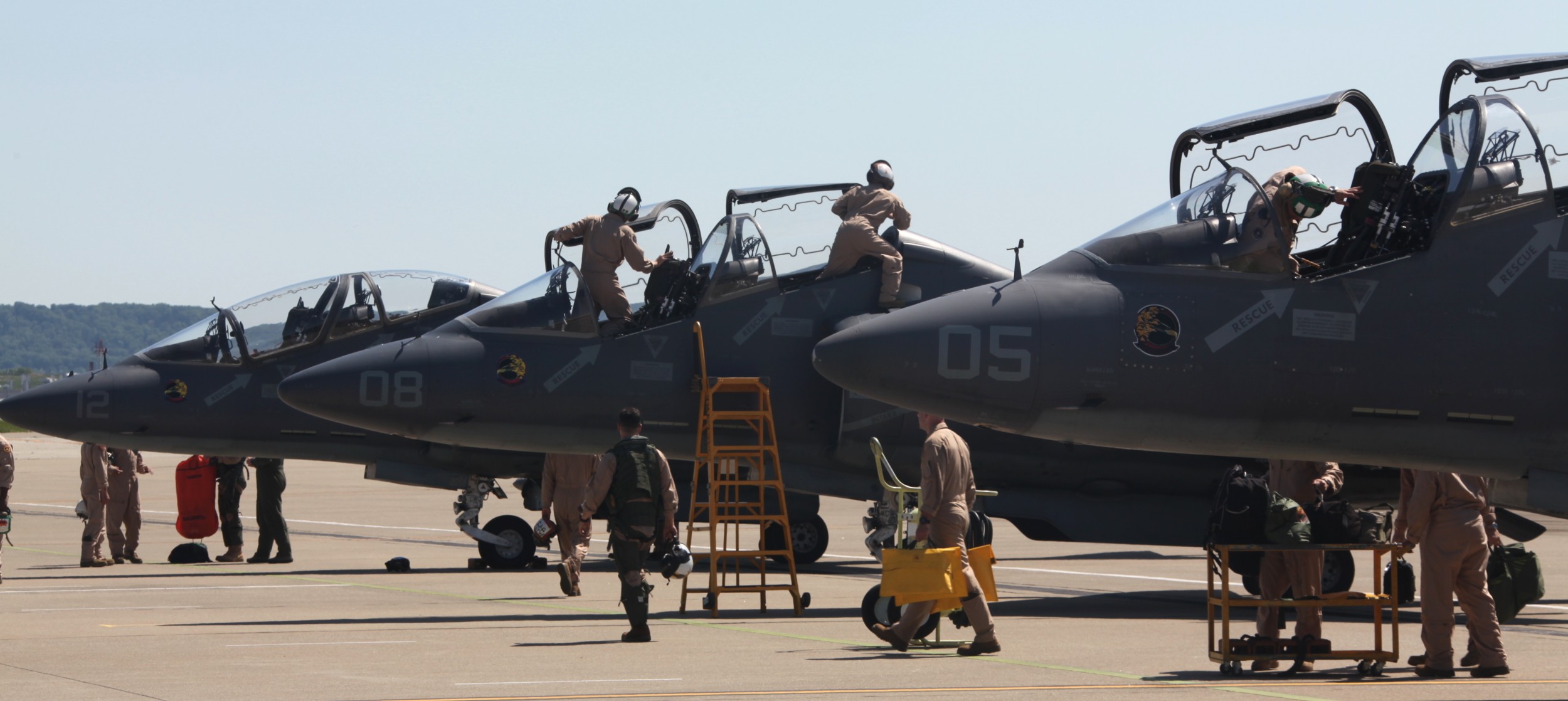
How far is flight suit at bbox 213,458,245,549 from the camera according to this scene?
21.3 meters

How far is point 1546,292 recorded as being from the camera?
1115 cm

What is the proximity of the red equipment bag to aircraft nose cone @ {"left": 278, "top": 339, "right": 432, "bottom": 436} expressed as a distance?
16.8 feet

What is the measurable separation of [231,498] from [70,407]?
233 centimetres

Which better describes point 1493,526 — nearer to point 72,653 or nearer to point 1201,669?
point 1201,669

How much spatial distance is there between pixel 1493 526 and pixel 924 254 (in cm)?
583

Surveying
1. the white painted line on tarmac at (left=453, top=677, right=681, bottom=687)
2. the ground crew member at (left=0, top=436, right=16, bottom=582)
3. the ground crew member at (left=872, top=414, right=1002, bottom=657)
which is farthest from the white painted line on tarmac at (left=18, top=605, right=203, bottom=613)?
the ground crew member at (left=872, top=414, right=1002, bottom=657)

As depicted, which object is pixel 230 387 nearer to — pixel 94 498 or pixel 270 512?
pixel 270 512

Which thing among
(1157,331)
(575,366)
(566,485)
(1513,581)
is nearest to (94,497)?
(566,485)

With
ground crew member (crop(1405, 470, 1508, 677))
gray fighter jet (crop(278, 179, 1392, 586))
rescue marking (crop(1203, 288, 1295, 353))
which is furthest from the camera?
gray fighter jet (crop(278, 179, 1392, 586))

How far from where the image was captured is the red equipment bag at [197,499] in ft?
70.1

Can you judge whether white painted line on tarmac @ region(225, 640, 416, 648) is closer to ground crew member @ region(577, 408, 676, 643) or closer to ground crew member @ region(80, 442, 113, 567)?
ground crew member @ region(577, 408, 676, 643)

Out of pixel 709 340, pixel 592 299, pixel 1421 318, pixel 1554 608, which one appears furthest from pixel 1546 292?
pixel 592 299

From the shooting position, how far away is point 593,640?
489 inches

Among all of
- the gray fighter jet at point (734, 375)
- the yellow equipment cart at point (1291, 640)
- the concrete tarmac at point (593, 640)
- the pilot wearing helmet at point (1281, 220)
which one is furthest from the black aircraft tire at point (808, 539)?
the yellow equipment cart at point (1291, 640)
